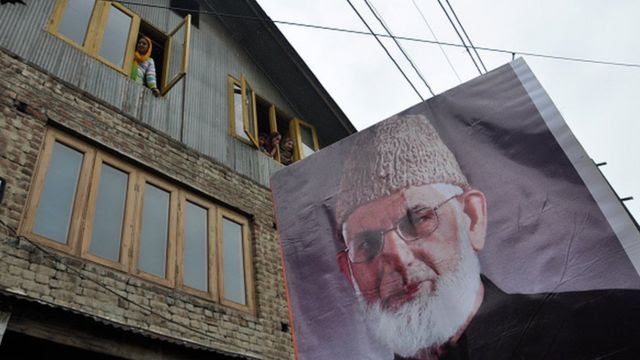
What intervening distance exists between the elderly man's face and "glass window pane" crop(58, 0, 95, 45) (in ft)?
18.5

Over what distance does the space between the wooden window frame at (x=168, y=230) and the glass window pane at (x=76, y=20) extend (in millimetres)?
2370

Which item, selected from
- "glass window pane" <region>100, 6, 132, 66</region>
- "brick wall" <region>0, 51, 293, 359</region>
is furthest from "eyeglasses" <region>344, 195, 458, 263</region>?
"glass window pane" <region>100, 6, 132, 66</region>

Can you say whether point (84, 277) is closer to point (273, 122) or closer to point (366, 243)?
point (366, 243)

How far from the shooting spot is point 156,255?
5973mm

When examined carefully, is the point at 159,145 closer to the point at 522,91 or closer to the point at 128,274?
the point at 128,274

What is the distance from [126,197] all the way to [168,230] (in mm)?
715

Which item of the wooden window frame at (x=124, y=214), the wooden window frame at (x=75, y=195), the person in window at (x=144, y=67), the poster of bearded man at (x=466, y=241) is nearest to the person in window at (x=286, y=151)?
the person in window at (x=144, y=67)

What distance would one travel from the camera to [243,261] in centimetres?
723

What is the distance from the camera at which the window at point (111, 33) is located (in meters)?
6.70

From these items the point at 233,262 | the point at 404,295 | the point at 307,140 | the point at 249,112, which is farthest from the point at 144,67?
the point at 404,295

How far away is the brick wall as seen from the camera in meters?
4.70

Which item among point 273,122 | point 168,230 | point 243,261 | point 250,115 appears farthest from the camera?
A: point 273,122

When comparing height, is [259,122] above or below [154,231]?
above

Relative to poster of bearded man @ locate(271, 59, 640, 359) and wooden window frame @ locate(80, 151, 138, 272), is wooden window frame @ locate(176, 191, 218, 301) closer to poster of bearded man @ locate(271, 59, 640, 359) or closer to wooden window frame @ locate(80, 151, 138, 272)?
wooden window frame @ locate(80, 151, 138, 272)
